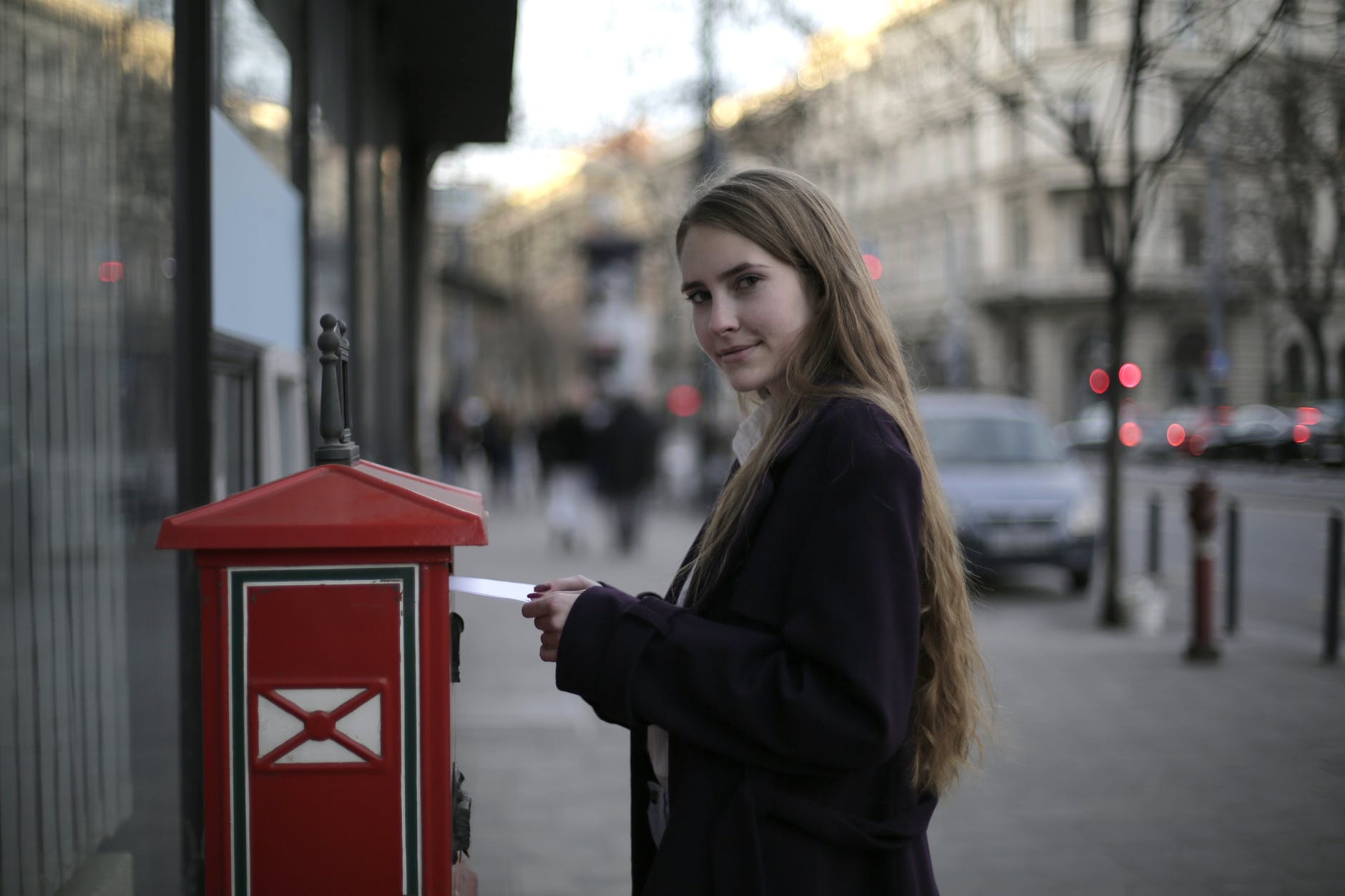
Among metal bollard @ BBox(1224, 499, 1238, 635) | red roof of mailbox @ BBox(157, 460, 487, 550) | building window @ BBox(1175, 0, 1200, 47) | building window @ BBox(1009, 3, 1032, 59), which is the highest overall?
building window @ BBox(1009, 3, 1032, 59)

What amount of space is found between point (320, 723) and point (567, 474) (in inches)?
521

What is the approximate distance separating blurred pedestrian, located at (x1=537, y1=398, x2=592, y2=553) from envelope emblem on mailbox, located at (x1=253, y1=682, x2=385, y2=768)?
1284 cm

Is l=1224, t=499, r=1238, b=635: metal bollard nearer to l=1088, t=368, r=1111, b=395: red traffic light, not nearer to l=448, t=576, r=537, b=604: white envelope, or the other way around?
l=448, t=576, r=537, b=604: white envelope

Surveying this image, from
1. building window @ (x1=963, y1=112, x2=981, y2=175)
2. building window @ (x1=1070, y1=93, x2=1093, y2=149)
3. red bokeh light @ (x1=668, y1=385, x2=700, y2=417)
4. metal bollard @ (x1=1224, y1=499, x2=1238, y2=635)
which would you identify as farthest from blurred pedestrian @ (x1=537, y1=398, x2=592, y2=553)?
building window @ (x1=963, y1=112, x2=981, y2=175)

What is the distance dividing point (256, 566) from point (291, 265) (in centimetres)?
328

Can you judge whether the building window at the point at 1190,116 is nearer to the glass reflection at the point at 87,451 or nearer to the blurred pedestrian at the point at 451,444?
the glass reflection at the point at 87,451

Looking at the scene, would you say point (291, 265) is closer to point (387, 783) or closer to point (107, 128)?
point (107, 128)

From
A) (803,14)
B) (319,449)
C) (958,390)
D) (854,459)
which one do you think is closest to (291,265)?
(319,449)

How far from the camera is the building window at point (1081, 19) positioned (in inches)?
344

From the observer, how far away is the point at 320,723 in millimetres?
1755

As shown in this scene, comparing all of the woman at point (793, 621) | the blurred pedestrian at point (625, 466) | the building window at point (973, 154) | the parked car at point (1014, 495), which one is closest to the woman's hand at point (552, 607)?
the woman at point (793, 621)

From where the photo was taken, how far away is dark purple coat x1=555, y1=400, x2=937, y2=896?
5.44 ft

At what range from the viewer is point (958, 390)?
109 ft

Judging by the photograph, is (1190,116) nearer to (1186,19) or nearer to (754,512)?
(1186,19)
